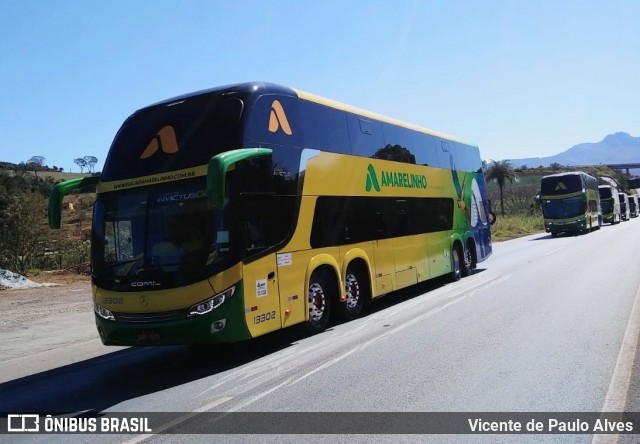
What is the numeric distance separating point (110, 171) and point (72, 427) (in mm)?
3857

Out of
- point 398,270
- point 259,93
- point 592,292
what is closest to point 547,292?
point 592,292

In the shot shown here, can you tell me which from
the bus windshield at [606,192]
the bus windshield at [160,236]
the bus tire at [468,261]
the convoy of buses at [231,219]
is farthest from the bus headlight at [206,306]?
the bus windshield at [606,192]

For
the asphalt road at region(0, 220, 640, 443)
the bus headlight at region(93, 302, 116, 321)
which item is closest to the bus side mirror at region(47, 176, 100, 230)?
the bus headlight at region(93, 302, 116, 321)

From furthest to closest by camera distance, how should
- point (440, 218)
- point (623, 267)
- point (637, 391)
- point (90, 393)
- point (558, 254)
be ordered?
point (558, 254) → point (623, 267) → point (440, 218) → point (90, 393) → point (637, 391)

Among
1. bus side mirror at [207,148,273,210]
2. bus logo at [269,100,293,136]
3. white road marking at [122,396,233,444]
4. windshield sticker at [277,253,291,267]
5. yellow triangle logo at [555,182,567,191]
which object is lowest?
white road marking at [122,396,233,444]

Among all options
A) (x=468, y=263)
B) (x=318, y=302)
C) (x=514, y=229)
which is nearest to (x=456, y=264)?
(x=468, y=263)

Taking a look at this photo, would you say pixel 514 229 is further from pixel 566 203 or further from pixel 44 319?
pixel 44 319

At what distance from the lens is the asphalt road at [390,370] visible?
5.59 metres

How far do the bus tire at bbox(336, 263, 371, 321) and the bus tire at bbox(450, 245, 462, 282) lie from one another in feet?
18.1

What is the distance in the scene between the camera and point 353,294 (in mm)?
10852

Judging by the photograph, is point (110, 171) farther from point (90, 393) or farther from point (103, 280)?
point (90, 393)

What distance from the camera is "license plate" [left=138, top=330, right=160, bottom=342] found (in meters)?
7.51

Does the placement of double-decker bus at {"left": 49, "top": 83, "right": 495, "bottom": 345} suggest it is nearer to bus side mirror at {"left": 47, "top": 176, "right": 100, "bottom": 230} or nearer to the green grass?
bus side mirror at {"left": 47, "top": 176, "right": 100, "bottom": 230}

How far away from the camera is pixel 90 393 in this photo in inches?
284
